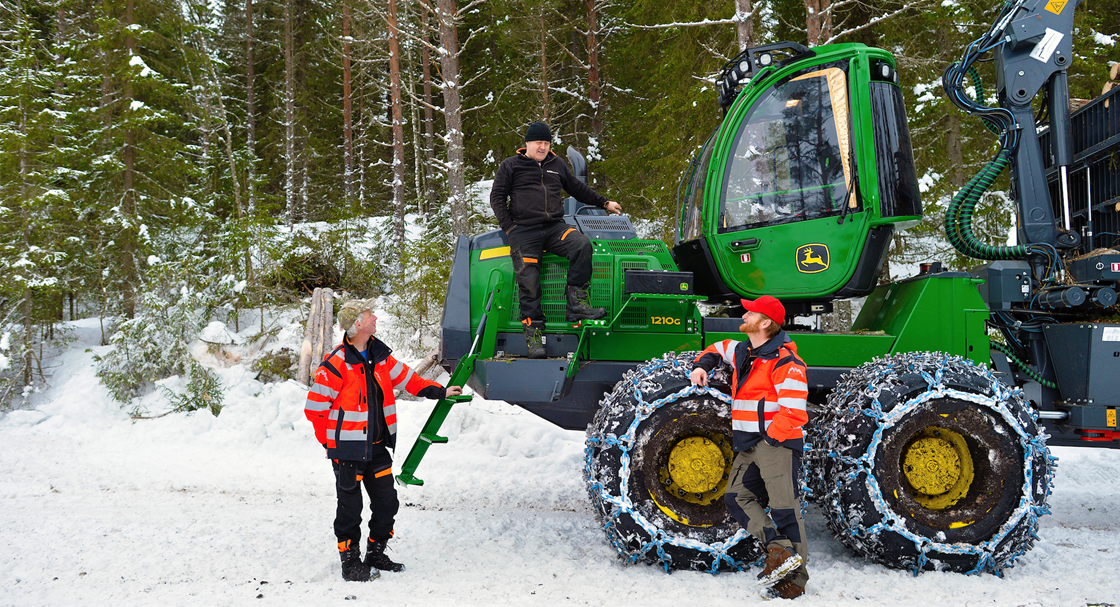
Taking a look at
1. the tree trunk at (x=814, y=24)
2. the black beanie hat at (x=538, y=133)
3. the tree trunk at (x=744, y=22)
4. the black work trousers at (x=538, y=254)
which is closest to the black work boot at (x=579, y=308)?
the black work trousers at (x=538, y=254)

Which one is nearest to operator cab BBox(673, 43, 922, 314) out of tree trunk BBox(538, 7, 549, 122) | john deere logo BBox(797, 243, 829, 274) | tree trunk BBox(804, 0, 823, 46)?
john deere logo BBox(797, 243, 829, 274)

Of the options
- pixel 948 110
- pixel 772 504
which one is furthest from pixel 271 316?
pixel 948 110

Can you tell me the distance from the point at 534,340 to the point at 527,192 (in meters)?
1.03

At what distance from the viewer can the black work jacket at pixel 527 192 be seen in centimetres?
455

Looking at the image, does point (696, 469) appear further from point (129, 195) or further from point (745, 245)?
point (129, 195)

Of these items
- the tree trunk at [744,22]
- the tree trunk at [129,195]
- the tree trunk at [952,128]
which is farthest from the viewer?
the tree trunk at [129,195]

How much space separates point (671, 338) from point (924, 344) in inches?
65.9

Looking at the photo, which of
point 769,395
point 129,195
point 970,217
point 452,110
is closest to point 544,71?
point 452,110

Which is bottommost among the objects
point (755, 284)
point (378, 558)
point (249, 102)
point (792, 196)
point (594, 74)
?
point (378, 558)

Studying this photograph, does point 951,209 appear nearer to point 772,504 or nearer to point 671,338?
point 671,338

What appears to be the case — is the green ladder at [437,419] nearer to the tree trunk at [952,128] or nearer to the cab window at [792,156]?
the cab window at [792,156]

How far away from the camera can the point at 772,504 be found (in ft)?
11.8

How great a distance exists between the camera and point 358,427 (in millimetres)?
3828

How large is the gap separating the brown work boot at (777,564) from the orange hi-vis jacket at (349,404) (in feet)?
7.44
